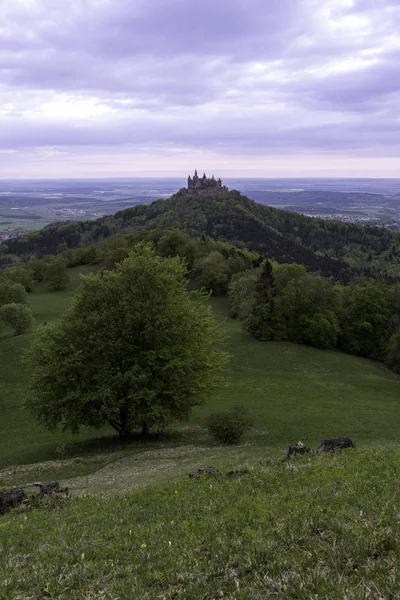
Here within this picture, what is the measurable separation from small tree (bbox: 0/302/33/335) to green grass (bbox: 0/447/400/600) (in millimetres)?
67133

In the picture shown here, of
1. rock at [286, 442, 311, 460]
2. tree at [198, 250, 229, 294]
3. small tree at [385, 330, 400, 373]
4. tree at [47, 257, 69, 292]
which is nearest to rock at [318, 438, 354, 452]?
rock at [286, 442, 311, 460]

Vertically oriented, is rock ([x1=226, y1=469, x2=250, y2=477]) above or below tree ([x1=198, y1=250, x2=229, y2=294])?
above

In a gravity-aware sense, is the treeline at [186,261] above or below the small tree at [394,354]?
above

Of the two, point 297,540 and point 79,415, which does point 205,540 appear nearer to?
point 297,540

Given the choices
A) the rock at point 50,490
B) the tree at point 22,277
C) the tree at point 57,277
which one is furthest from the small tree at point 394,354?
the tree at point 22,277

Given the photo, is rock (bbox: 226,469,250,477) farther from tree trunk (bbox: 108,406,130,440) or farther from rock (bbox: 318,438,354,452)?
tree trunk (bbox: 108,406,130,440)

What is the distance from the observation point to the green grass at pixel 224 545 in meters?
7.30

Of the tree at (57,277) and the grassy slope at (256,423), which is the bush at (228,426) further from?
the tree at (57,277)

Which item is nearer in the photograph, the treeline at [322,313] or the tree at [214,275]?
the treeline at [322,313]

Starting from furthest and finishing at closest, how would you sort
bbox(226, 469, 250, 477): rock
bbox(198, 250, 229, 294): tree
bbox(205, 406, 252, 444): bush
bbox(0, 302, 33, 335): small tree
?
bbox(198, 250, 229, 294): tree → bbox(0, 302, 33, 335): small tree → bbox(205, 406, 252, 444): bush → bbox(226, 469, 250, 477): rock

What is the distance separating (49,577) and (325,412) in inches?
1423

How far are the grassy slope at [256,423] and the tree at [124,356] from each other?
109 inches

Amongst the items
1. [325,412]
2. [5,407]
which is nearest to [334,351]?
[325,412]

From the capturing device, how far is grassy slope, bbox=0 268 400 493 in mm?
25356
